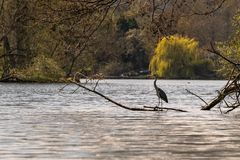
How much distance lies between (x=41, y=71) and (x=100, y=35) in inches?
1187

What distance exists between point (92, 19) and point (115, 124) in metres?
3.48

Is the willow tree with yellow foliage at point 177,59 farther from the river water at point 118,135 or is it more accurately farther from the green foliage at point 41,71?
the river water at point 118,135

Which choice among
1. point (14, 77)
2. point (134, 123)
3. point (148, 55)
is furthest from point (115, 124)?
point (148, 55)

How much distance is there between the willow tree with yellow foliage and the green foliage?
24.2 metres

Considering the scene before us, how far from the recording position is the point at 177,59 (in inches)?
3487

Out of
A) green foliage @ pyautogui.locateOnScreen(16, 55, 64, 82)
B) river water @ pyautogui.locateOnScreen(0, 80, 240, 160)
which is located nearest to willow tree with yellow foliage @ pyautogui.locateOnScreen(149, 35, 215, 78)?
green foliage @ pyautogui.locateOnScreen(16, 55, 64, 82)

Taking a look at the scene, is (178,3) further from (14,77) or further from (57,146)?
(14,77)

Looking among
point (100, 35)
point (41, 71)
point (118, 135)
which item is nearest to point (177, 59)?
point (100, 35)

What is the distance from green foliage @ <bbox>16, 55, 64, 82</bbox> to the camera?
193ft

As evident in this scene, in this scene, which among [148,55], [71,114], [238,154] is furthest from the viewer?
[148,55]

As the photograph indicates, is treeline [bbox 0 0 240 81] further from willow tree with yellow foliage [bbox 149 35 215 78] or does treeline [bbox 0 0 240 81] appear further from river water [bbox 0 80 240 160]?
river water [bbox 0 80 240 160]

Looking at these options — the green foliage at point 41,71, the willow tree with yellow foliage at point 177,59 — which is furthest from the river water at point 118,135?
the willow tree with yellow foliage at point 177,59

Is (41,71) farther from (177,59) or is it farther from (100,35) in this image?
(177,59)

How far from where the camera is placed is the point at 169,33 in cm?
1930
